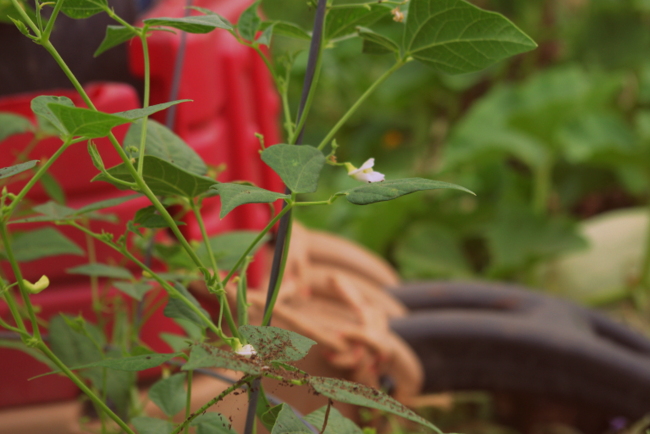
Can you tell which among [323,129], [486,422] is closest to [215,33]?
[486,422]

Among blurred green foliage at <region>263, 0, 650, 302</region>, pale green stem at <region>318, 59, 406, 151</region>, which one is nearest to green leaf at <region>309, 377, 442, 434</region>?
pale green stem at <region>318, 59, 406, 151</region>

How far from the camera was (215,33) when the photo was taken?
0.63 metres

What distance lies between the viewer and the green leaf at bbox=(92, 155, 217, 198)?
0.91 feet

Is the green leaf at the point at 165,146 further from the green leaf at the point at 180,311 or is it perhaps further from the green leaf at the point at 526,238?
the green leaf at the point at 526,238

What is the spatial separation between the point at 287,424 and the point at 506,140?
134 centimetres

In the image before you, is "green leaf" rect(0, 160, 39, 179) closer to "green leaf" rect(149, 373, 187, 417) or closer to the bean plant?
the bean plant

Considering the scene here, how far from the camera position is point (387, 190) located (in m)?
0.23

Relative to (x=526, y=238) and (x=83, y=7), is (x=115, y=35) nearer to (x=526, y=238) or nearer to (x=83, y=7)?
(x=83, y=7)

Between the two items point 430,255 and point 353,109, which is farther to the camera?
point 430,255

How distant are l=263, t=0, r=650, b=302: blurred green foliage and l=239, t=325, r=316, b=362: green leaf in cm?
104

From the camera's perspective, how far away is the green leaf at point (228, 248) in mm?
390

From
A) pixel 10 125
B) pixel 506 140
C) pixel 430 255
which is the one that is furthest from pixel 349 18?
pixel 506 140

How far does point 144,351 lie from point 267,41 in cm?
17

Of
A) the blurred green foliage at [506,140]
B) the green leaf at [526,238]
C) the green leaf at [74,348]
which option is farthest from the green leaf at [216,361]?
the green leaf at [526,238]
